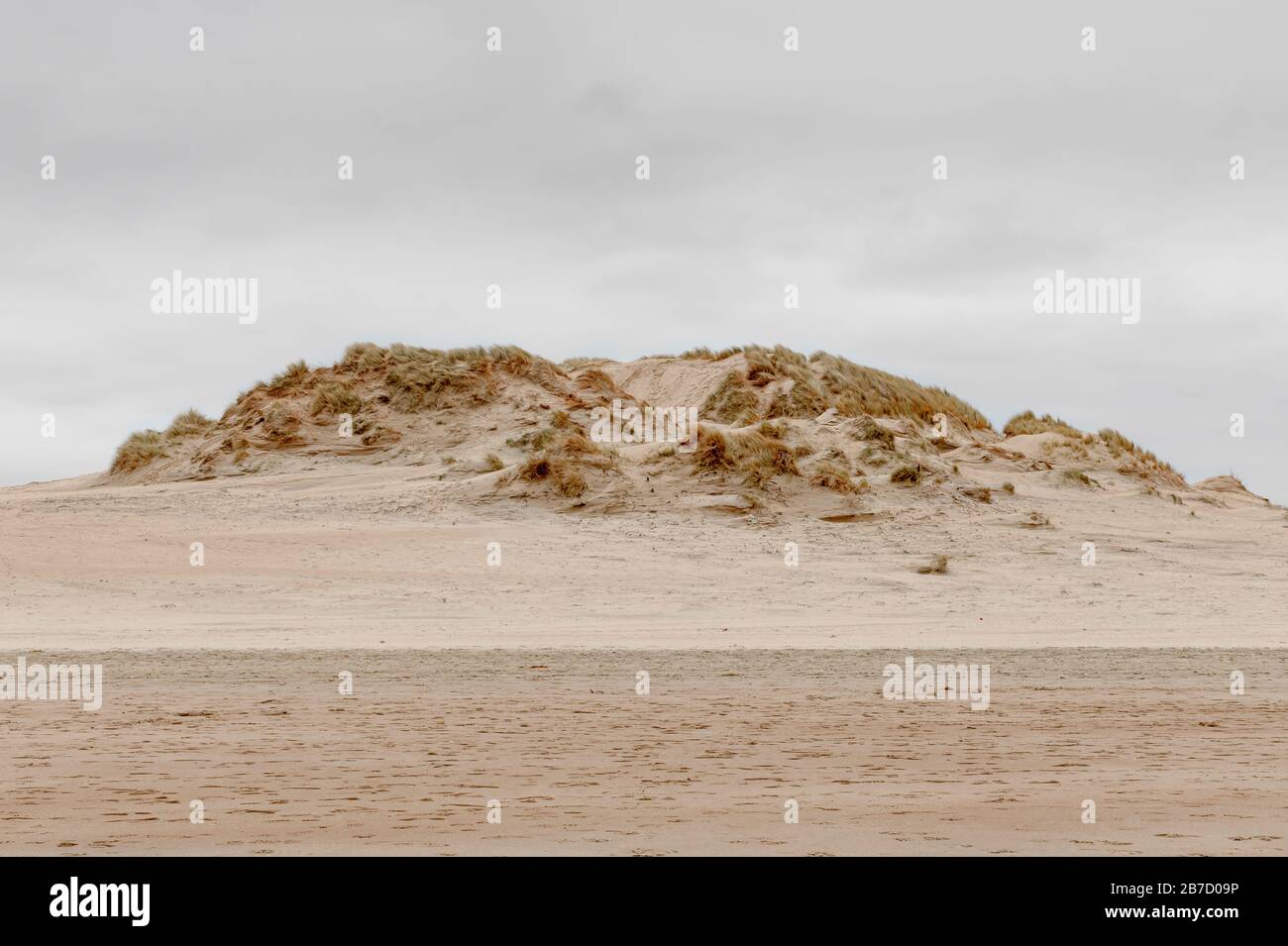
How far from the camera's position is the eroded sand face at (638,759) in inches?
273

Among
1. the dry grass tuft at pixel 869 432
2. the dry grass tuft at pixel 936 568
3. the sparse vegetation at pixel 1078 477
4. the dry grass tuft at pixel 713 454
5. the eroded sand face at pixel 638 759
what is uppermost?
the dry grass tuft at pixel 869 432

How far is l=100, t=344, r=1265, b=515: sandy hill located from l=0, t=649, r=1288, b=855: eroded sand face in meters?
11.3

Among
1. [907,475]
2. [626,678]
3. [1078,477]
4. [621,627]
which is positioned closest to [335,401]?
[907,475]

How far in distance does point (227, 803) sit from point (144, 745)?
1857 mm

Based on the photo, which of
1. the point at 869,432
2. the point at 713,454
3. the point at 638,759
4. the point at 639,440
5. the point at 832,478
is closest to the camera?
the point at 638,759

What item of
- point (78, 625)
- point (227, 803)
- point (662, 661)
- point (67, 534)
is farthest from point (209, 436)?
point (227, 803)

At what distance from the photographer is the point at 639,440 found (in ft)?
92.6

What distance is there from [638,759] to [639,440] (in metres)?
19.6

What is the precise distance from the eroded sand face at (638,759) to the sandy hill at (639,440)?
11326 millimetres

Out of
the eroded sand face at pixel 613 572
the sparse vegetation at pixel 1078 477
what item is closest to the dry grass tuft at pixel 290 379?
the eroded sand face at pixel 613 572

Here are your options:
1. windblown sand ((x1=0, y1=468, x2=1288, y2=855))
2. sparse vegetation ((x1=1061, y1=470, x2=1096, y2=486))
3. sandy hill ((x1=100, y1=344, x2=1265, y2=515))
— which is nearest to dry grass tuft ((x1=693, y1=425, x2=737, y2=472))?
sandy hill ((x1=100, y1=344, x2=1265, y2=515))

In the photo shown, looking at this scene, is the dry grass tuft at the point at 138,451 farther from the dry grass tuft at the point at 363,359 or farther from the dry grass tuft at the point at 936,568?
the dry grass tuft at the point at 936,568

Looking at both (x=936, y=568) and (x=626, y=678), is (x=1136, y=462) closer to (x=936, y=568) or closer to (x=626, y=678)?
(x=936, y=568)

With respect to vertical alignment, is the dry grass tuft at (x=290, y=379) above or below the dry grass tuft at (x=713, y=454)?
above
